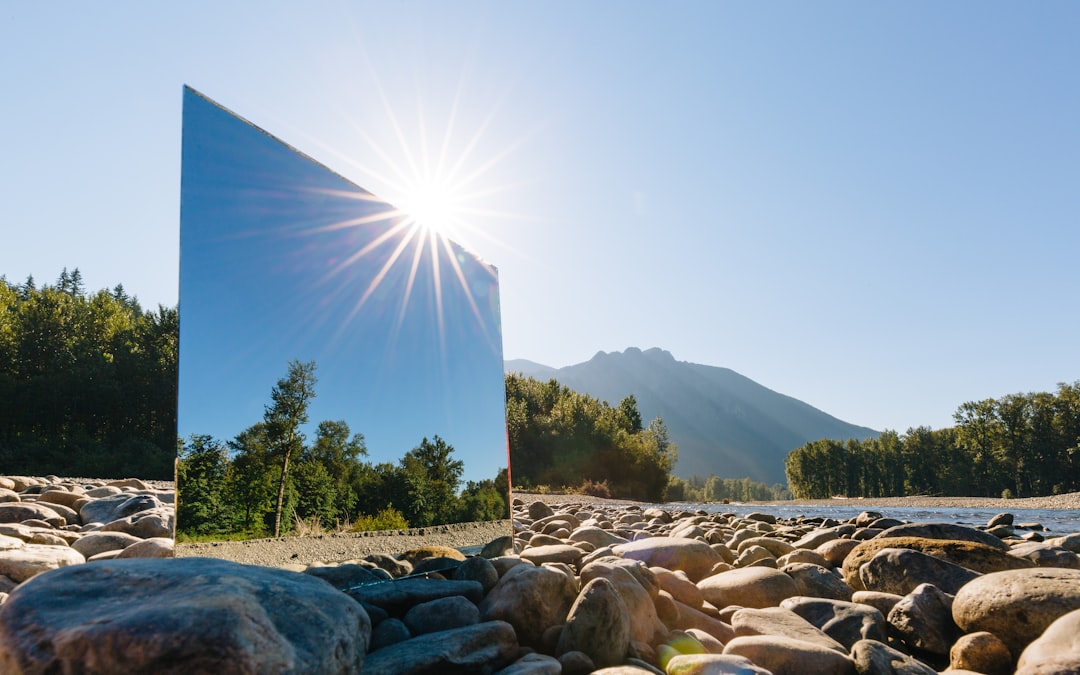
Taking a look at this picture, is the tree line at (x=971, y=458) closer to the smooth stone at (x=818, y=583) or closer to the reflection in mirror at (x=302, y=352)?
the smooth stone at (x=818, y=583)

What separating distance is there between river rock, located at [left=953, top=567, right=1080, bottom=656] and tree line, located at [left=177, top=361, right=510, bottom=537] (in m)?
3.43

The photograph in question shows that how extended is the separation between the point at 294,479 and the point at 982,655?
385 centimetres

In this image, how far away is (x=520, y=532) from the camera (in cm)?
652

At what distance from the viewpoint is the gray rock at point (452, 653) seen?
2.26 m

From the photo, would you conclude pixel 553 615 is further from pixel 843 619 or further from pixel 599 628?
pixel 843 619

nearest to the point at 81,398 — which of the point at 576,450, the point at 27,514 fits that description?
the point at 576,450

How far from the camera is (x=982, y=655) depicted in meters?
2.85

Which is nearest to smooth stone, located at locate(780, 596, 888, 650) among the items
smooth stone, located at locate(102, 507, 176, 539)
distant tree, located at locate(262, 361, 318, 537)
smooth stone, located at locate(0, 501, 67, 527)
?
distant tree, located at locate(262, 361, 318, 537)

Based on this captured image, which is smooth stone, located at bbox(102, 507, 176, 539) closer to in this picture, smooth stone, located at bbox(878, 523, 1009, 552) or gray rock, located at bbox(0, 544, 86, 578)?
gray rock, located at bbox(0, 544, 86, 578)

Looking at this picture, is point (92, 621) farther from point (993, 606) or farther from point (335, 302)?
point (993, 606)

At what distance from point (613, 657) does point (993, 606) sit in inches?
89.4

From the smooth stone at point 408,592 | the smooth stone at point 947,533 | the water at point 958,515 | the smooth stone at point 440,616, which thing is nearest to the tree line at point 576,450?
the water at point 958,515

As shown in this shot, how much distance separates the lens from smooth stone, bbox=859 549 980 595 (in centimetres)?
385

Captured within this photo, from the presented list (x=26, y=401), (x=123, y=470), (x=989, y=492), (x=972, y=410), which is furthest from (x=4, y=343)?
(x=989, y=492)
